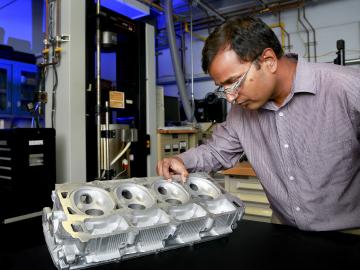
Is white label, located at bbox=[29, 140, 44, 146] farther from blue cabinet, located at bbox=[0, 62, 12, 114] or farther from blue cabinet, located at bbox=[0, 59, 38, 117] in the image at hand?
blue cabinet, located at bbox=[0, 62, 12, 114]

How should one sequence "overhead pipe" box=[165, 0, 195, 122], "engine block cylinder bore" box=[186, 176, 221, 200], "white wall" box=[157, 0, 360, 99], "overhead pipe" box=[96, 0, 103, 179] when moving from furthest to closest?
"white wall" box=[157, 0, 360, 99] < "overhead pipe" box=[165, 0, 195, 122] < "overhead pipe" box=[96, 0, 103, 179] < "engine block cylinder bore" box=[186, 176, 221, 200]

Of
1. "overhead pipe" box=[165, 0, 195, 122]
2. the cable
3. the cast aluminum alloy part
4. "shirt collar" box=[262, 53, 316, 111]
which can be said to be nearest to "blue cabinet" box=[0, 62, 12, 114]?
the cable

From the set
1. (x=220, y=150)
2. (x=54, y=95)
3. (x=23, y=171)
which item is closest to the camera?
(x=220, y=150)

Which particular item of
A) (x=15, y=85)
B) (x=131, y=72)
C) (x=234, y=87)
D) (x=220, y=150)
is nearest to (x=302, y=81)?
(x=234, y=87)

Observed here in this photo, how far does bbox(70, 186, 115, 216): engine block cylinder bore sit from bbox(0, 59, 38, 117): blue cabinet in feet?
8.31

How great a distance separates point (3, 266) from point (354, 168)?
936 mm

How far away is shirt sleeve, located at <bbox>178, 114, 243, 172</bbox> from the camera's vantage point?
1.10 metres

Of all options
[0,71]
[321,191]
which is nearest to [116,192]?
[321,191]

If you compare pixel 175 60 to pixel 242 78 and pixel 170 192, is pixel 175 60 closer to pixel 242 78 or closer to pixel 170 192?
pixel 242 78

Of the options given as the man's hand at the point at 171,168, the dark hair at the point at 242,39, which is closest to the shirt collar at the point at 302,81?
the dark hair at the point at 242,39

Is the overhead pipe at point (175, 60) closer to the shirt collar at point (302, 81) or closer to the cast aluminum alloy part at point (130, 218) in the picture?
the shirt collar at point (302, 81)

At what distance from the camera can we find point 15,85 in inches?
120

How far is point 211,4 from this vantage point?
3385 millimetres

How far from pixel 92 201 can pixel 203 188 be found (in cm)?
31
